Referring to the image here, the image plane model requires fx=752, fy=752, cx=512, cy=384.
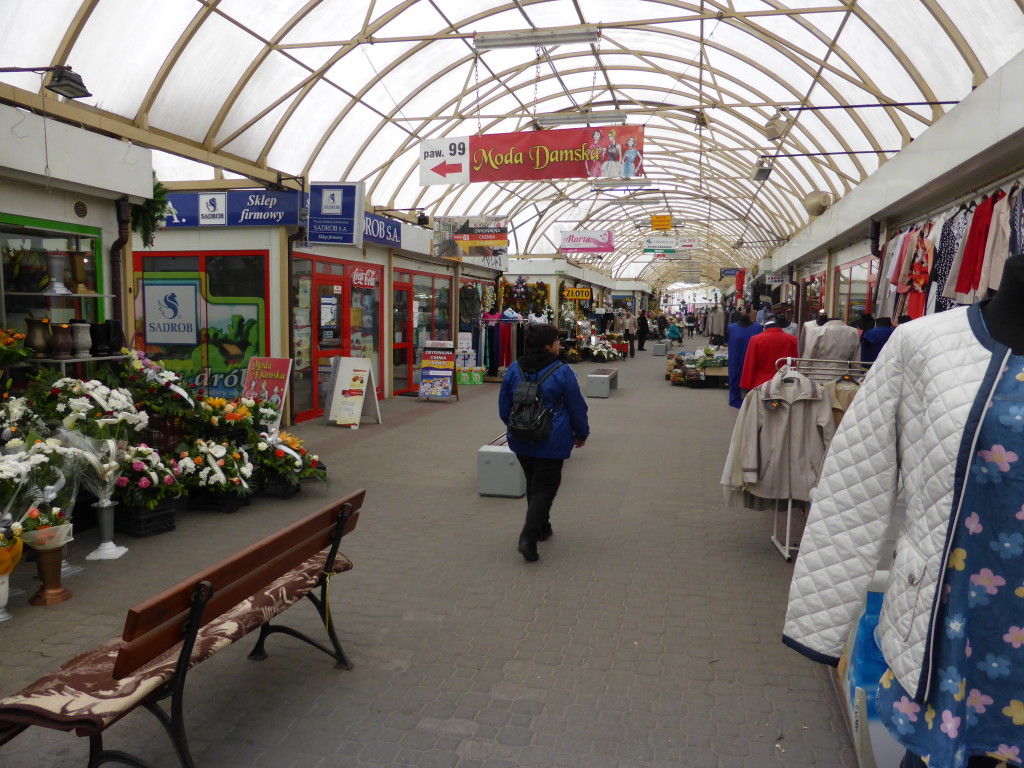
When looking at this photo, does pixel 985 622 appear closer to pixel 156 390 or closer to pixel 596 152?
pixel 156 390

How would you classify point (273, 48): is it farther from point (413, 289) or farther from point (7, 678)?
point (7, 678)

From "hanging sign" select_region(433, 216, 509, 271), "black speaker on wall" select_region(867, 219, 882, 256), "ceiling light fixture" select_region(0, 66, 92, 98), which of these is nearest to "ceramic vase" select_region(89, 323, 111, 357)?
"ceiling light fixture" select_region(0, 66, 92, 98)

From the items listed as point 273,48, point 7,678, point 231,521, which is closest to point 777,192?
point 273,48

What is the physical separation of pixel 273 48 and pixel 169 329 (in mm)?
4453

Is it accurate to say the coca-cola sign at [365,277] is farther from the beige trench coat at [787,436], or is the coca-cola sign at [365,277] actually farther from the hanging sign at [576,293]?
the hanging sign at [576,293]

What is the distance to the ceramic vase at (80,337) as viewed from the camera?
21.1 feet

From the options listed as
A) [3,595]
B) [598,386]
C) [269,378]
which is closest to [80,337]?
[3,595]

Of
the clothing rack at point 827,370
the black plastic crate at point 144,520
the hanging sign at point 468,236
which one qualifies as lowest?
the black plastic crate at point 144,520

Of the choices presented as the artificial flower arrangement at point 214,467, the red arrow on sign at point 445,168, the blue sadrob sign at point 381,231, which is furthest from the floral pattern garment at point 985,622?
the blue sadrob sign at point 381,231

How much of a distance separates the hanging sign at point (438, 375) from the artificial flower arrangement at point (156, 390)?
749cm

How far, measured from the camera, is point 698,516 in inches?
261

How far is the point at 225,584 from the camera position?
2889 mm

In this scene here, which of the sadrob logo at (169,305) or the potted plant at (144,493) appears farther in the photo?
the sadrob logo at (169,305)

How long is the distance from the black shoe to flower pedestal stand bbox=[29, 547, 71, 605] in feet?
9.50
